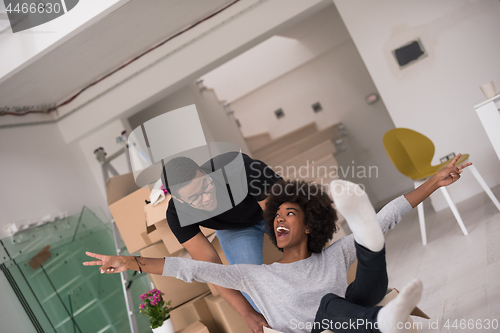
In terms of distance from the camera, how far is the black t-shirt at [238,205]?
1684 mm

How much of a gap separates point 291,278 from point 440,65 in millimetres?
2785

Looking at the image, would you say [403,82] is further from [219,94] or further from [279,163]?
[219,94]

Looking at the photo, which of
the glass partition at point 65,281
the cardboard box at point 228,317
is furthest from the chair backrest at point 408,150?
the glass partition at point 65,281

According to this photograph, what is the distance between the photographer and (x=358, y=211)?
0.98 metres

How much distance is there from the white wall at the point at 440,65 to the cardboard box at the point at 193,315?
2284 mm

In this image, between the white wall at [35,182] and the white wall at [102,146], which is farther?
the white wall at [102,146]

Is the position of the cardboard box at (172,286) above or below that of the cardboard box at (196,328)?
above

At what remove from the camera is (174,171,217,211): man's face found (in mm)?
1455

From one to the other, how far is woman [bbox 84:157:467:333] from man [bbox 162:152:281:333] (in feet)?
0.71

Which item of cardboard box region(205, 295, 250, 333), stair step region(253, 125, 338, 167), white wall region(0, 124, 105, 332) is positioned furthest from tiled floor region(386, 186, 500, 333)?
white wall region(0, 124, 105, 332)

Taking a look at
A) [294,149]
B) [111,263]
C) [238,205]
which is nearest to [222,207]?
[238,205]

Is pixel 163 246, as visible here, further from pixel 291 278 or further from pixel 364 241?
pixel 364 241

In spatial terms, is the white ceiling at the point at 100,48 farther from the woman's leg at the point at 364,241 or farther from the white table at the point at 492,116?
the woman's leg at the point at 364,241

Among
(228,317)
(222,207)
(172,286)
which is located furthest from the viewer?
(172,286)
